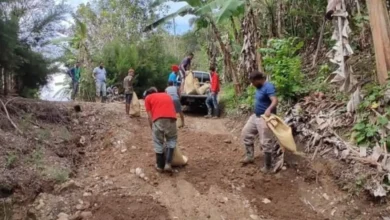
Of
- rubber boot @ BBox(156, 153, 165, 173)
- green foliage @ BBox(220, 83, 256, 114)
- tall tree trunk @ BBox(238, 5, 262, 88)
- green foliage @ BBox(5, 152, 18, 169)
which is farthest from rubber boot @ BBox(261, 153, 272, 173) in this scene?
tall tree trunk @ BBox(238, 5, 262, 88)

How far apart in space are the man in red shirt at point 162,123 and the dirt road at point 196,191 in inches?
15.5

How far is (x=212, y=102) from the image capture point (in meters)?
12.8

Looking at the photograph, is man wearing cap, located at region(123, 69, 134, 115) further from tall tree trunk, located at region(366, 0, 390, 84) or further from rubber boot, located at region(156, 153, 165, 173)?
tall tree trunk, located at region(366, 0, 390, 84)

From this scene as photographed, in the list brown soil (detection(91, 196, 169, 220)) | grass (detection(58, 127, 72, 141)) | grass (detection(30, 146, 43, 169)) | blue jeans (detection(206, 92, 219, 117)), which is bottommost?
brown soil (detection(91, 196, 169, 220))

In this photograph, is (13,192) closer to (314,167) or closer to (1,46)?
(1,46)

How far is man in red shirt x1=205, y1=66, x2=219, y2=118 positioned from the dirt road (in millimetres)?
4008

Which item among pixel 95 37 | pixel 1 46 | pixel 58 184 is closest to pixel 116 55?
pixel 95 37

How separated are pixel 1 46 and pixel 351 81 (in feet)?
19.8

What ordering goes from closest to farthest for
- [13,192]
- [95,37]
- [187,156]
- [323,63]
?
[13,192] < [187,156] < [323,63] < [95,37]

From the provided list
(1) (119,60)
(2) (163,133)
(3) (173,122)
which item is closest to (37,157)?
(2) (163,133)

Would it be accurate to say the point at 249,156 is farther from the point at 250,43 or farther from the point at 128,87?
the point at 250,43

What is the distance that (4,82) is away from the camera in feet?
29.4

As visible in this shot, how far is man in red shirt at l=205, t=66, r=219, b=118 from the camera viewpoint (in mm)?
12420

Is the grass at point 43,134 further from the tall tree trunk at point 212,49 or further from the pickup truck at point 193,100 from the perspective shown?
the tall tree trunk at point 212,49
